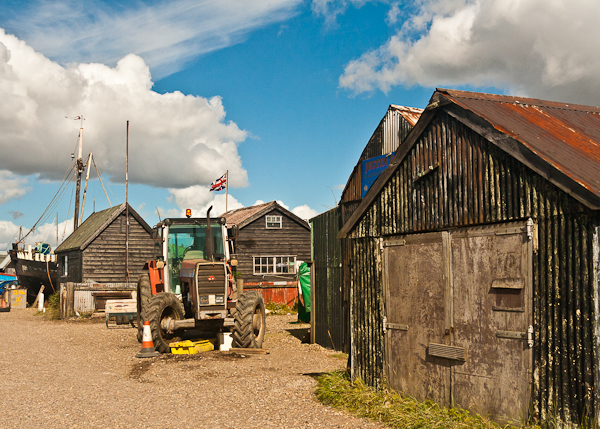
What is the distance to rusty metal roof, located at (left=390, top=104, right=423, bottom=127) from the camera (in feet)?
38.1

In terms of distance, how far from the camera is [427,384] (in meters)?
6.99

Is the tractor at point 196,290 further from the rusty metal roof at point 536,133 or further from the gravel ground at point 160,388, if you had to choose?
the rusty metal roof at point 536,133

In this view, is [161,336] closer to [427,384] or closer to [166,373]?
[166,373]

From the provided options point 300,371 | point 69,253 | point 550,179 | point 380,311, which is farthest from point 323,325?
point 69,253

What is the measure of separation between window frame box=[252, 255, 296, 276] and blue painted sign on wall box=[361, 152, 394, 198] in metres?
19.0

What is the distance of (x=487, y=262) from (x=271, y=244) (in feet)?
83.2

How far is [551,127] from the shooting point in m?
6.91

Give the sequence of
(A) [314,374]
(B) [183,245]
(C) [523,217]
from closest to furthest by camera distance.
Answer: (C) [523,217] < (A) [314,374] < (B) [183,245]

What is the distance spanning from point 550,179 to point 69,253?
28955mm

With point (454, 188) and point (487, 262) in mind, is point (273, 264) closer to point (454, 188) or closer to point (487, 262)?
point (454, 188)

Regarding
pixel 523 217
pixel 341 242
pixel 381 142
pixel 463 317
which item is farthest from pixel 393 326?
pixel 381 142

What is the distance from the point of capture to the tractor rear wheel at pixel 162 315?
38.2 feet

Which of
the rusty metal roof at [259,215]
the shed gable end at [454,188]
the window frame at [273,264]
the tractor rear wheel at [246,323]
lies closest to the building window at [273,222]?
the rusty metal roof at [259,215]

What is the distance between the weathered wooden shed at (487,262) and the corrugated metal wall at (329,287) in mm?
4180
